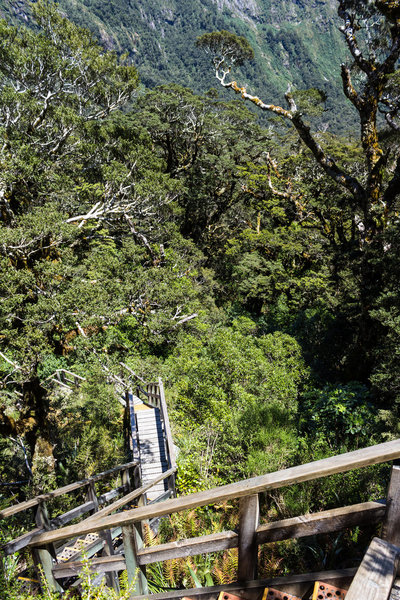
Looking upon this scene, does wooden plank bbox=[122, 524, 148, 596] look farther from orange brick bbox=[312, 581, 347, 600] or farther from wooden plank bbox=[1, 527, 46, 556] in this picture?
wooden plank bbox=[1, 527, 46, 556]

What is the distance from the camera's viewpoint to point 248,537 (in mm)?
1714

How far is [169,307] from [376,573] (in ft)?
43.5

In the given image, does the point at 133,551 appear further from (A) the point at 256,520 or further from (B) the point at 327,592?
(B) the point at 327,592

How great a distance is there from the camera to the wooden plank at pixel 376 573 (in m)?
1.24

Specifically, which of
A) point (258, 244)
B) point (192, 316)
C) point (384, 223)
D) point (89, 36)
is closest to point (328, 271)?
point (258, 244)

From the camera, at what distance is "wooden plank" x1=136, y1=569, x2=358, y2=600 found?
159 centimetres

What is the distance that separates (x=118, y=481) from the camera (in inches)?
297

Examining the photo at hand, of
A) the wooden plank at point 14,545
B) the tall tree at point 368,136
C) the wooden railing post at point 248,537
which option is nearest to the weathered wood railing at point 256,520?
the wooden railing post at point 248,537

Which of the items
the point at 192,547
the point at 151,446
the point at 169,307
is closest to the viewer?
the point at 192,547

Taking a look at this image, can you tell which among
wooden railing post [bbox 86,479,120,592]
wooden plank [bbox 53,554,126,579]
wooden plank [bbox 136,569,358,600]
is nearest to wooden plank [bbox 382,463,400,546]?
wooden plank [bbox 136,569,358,600]

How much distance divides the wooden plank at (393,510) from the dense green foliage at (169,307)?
1673 mm

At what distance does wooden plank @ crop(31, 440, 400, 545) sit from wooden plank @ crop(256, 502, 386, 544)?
215mm

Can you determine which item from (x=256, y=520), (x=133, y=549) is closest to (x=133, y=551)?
(x=133, y=549)

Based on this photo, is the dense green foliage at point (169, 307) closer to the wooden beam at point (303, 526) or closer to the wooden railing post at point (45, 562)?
the wooden railing post at point (45, 562)
